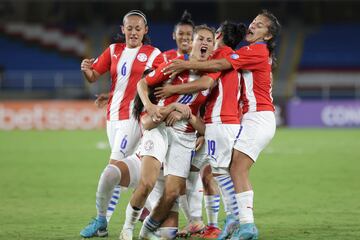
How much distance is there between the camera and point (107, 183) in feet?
24.2

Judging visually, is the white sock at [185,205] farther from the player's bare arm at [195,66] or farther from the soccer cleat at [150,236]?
the player's bare arm at [195,66]

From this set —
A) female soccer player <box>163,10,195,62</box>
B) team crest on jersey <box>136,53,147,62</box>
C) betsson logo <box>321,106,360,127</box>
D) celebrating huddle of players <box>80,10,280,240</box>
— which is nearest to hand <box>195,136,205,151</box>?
celebrating huddle of players <box>80,10,280,240</box>

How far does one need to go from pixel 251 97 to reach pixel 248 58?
1.49ft

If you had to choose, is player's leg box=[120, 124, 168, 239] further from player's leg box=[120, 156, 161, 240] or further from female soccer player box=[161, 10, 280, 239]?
female soccer player box=[161, 10, 280, 239]

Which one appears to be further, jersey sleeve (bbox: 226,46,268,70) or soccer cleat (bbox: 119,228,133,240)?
jersey sleeve (bbox: 226,46,268,70)

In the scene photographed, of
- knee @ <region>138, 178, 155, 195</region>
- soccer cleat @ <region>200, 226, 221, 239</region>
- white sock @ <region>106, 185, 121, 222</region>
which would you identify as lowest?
soccer cleat @ <region>200, 226, 221, 239</region>

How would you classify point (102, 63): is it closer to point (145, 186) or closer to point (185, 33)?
point (185, 33)

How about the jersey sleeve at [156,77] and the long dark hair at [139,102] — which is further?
the long dark hair at [139,102]

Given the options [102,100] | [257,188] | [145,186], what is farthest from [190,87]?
[257,188]

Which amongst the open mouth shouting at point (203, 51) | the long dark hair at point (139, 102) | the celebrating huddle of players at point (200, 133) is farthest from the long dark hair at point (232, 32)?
the long dark hair at point (139, 102)

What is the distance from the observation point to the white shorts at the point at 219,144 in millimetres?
7441

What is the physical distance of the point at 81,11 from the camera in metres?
37.8

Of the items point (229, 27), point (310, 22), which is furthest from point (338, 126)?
point (229, 27)

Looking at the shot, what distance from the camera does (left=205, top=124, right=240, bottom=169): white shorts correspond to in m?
7.44
